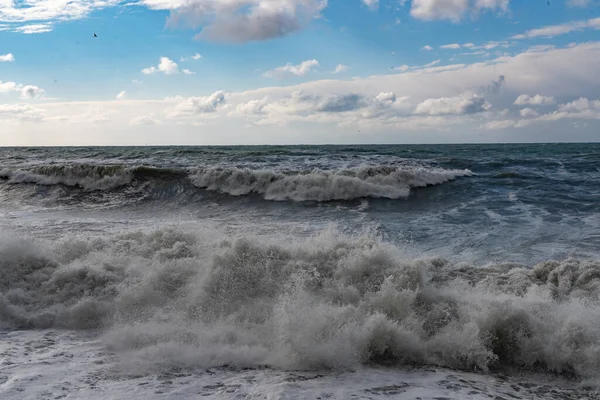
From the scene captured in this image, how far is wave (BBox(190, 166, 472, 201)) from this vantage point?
16.4 meters

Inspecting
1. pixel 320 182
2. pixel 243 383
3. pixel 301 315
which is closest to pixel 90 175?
pixel 320 182

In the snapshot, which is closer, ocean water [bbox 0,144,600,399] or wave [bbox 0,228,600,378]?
ocean water [bbox 0,144,600,399]

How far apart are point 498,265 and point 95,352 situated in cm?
574

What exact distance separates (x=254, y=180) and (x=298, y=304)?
1255 centimetres

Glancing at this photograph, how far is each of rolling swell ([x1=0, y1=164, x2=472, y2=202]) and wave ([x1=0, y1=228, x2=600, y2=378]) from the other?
893cm

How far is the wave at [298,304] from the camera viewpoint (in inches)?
184

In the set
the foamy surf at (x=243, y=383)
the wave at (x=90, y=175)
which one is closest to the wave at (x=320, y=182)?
the wave at (x=90, y=175)

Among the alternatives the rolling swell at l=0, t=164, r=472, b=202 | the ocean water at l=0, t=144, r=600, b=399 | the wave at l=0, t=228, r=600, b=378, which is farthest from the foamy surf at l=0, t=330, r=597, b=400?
the rolling swell at l=0, t=164, r=472, b=202

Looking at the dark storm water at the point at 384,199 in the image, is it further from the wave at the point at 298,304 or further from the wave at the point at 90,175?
the wave at the point at 298,304

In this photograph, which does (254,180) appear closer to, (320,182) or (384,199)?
(320,182)

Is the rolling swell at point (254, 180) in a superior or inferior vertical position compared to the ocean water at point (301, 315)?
superior

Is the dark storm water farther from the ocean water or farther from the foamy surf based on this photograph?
the foamy surf

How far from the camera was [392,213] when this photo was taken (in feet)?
45.0

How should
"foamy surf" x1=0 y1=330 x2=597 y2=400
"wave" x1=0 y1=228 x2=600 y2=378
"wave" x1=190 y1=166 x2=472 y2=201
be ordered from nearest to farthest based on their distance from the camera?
"foamy surf" x1=0 y1=330 x2=597 y2=400 → "wave" x1=0 y1=228 x2=600 y2=378 → "wave" x1=190 y1=166 x2=472 y2=201
